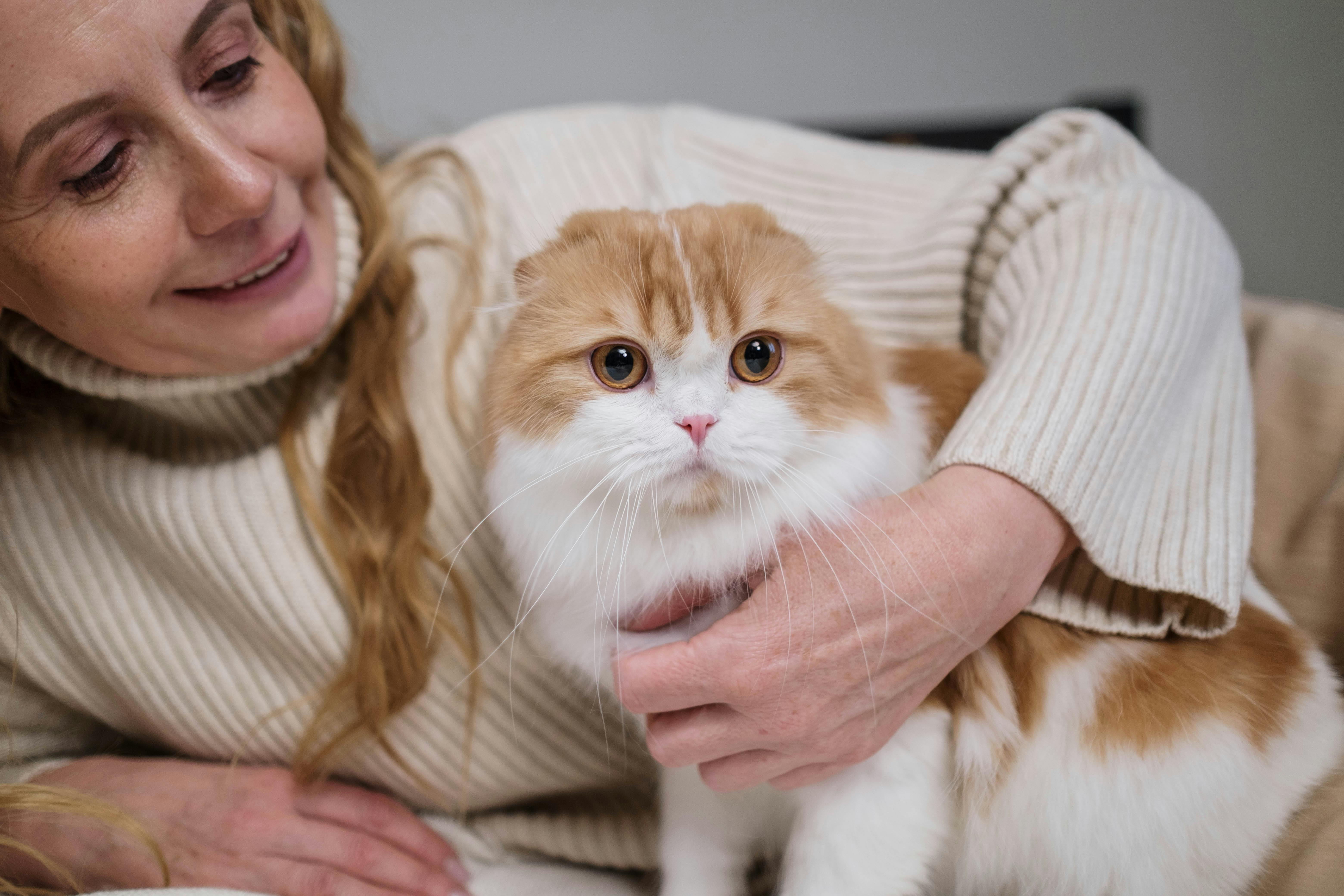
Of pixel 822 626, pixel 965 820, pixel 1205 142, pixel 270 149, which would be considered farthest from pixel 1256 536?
pixel 270 149

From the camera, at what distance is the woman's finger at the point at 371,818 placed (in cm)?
124

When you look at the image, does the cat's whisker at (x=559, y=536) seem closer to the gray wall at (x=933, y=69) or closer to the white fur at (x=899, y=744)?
the white fur at (x=899, y=744)

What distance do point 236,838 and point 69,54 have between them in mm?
1069

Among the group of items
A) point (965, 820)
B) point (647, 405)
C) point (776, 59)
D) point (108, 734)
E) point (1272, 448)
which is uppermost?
point (776, 59)

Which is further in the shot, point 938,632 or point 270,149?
point 270,149

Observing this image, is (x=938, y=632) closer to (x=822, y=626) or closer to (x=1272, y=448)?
(x=822, y=626)

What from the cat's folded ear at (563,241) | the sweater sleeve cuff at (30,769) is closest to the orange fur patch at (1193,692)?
the cat's folded ear at (563,241)

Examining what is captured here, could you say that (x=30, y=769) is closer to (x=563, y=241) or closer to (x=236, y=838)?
(x=236, y=838)

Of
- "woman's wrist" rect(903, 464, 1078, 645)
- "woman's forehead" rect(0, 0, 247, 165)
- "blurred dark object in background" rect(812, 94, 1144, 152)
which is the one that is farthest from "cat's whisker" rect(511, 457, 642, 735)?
"blurred dark object in background" rect(812, 94, 1144, 152)

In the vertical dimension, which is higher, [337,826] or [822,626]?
[822,626]

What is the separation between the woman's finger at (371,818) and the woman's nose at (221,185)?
867 mm

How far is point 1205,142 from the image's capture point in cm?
210

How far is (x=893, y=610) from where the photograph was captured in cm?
90

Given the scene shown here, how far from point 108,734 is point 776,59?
2451 mm
